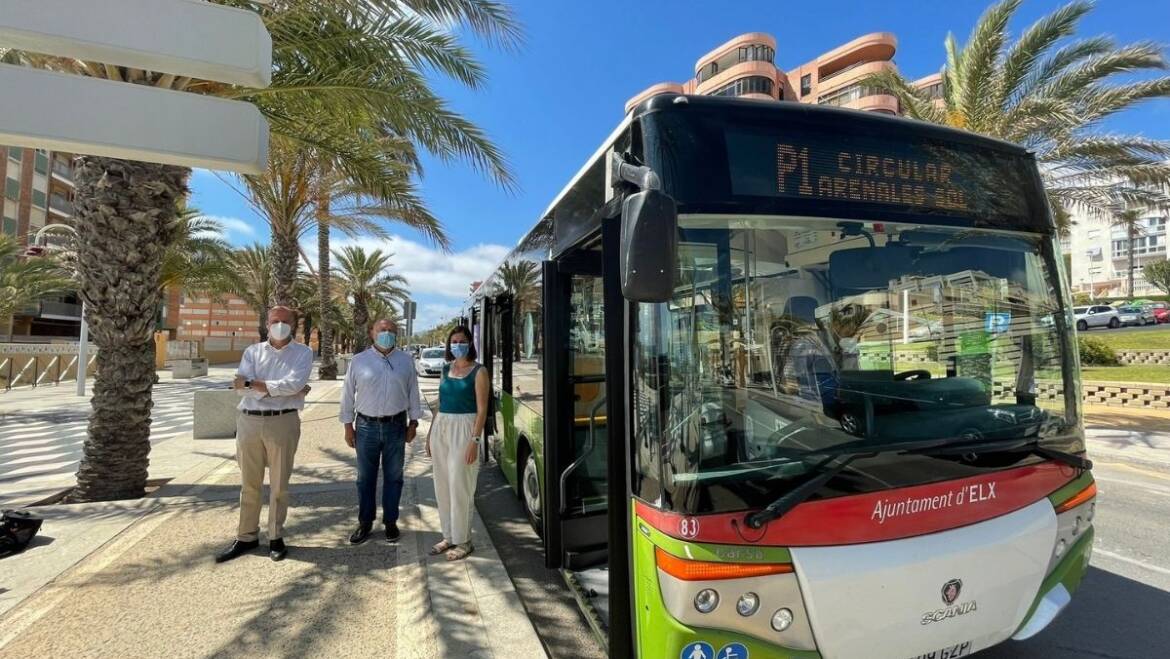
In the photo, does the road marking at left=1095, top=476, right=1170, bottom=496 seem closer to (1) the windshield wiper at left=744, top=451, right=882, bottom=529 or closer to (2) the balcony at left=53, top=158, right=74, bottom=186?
(1) the windshield wiper at left=744, top=451, right=882, bottom=529

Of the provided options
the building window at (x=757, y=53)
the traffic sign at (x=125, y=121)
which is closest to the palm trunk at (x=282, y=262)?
the traffic sign at (x=125, y=121)

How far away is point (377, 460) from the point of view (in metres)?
4.63

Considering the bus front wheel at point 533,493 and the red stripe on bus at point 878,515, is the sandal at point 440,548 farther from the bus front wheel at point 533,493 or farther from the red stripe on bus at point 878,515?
the red stripe on bus at point 878,515

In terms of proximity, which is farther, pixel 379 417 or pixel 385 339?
pixel 385 339

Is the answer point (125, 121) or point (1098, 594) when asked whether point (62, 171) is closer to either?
point (125, 121)

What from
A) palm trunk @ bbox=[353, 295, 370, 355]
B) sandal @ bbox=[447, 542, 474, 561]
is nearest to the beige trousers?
sandal @ bbox=[447, 542, 474, 561]

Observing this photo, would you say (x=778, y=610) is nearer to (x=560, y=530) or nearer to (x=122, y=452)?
(x=560, y=530)

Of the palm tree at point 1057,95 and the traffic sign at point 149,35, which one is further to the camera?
the palm tree at point 1057,95

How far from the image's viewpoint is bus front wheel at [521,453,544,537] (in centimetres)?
472

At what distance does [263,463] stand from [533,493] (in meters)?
2.23

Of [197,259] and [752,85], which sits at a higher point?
[752,85]

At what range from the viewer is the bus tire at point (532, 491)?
4.71 meters

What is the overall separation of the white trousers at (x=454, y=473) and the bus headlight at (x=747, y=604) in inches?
106

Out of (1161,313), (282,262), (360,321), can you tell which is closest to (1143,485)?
(282,262)
